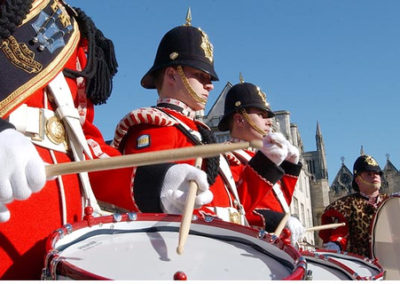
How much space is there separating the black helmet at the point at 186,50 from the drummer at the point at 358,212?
152 inches

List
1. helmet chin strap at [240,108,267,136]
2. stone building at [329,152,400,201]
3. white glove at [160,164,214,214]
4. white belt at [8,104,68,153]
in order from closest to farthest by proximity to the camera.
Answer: white belt at [8,104,68,153] < white glove at [160,164,214,214] < helmet chin strap at [240,108,267,136] < stone building at [329,152,400,201]

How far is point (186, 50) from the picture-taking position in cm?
323

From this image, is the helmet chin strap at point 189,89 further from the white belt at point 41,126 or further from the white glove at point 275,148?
the white belt at point 41,126

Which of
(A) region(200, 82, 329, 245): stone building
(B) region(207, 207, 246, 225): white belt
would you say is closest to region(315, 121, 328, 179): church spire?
(A) region(200, 82, 329, 245): stone building

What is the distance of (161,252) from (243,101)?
11.0 ft

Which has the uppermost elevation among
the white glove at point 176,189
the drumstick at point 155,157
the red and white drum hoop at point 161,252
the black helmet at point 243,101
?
the black helmet at point 243,101

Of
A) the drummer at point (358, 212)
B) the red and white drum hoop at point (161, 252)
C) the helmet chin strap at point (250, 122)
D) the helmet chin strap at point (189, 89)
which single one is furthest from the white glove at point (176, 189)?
the drummer at point (358, 212)

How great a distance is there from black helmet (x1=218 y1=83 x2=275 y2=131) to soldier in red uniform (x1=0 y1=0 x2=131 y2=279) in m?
2.54

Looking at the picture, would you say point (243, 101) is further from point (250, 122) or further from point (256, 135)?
point (256, 135)

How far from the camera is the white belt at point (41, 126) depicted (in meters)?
1.81

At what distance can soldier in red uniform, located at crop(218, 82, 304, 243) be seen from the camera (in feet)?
13.8

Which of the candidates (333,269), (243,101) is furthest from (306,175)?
(333,269)

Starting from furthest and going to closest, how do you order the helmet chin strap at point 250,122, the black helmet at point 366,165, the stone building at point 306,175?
1. the stone building at point 306,175
2. the black helmet at point 366,165
3. the helmet chin strap at point 250,122

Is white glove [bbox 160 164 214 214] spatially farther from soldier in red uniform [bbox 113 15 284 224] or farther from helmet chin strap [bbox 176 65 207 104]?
helmet chin strap [bbox 176 65 207 104]
